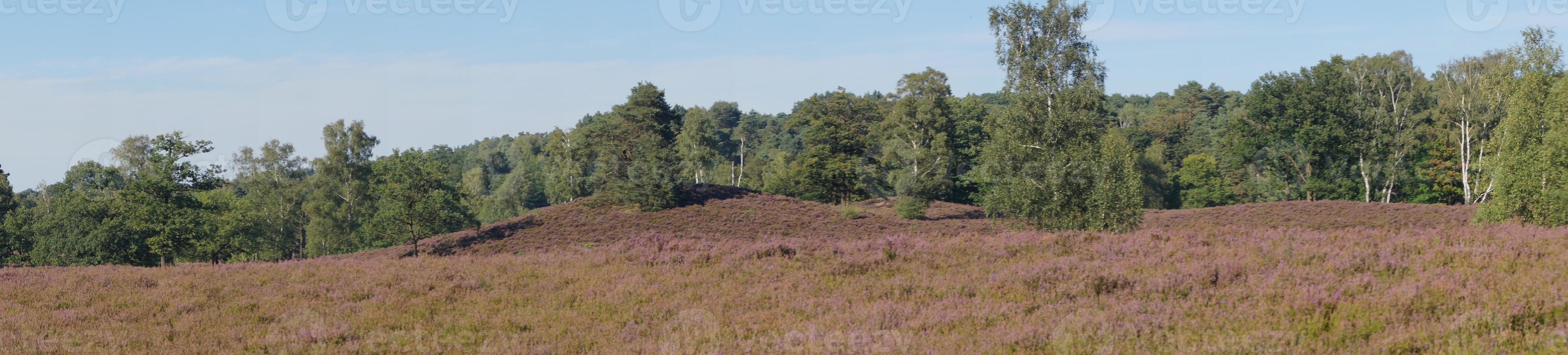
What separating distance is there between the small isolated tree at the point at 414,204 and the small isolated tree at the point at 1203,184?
205ft

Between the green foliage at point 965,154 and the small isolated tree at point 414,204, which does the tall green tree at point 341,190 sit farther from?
the green foliage at point 965,154

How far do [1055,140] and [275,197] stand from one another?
220 feet

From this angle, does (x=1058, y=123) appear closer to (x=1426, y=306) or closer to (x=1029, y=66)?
(x=1029, y=66)

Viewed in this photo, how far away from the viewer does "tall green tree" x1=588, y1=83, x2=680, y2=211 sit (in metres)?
54.1

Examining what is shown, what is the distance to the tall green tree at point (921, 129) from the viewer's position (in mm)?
67125

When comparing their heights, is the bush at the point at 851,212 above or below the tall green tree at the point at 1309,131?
below

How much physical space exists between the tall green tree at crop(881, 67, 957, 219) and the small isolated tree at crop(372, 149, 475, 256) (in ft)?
108

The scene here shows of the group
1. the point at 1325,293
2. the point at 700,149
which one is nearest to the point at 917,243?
the point at 1325,293

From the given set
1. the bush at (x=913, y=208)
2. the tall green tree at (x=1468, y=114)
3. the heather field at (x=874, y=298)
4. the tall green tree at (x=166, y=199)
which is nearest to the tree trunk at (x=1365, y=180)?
the tall green tree at (x=1468, y=114)

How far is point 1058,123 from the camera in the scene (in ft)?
88.5

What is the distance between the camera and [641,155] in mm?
55750

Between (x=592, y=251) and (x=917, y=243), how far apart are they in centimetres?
636

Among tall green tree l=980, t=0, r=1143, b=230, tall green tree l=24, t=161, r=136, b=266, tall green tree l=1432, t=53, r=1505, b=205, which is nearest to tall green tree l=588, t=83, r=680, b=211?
tall green tree l=24, t=161, r=136, b=266

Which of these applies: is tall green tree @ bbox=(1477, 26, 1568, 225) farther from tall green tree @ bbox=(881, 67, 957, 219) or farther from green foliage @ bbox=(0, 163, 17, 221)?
green foliage @ bbox=(0, 163, 17, 221)
